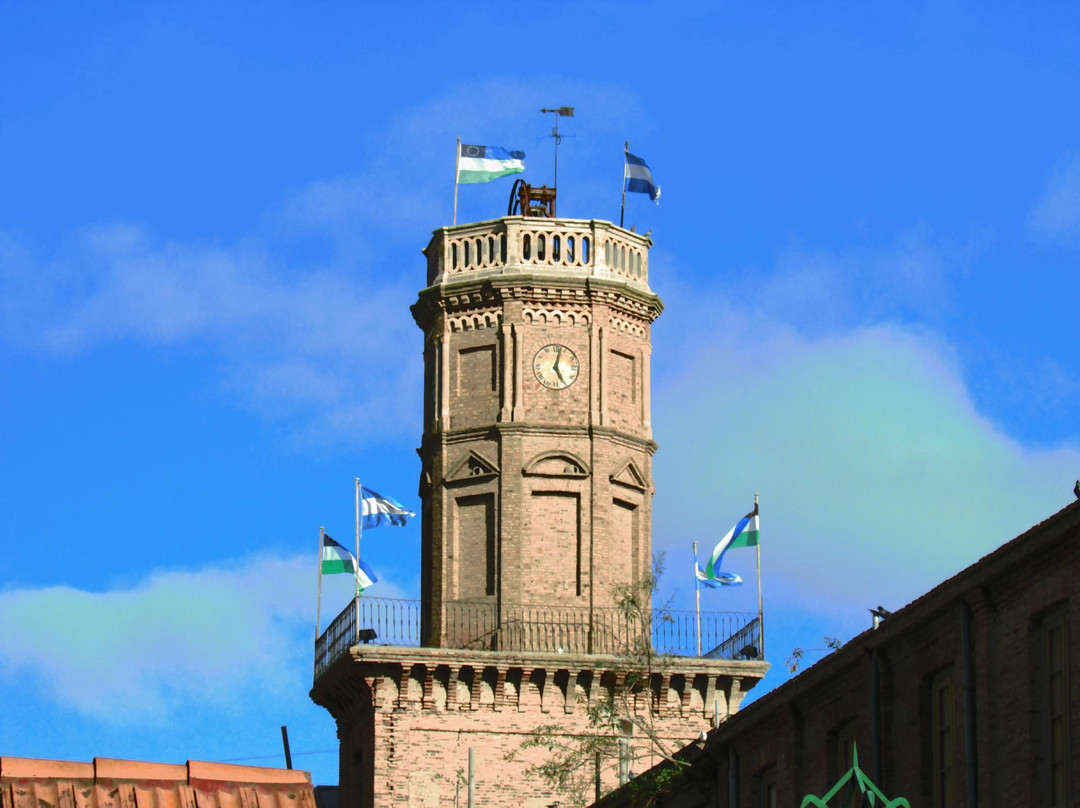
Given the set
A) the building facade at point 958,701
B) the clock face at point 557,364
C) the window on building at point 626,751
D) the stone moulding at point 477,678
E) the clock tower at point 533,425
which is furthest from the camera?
the clock face at point 557,364

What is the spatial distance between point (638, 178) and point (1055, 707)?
34791 mm

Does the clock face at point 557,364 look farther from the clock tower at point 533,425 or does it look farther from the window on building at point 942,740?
the window on building at point 942,740

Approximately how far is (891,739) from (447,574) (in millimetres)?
24555

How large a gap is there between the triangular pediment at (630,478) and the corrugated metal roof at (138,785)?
27470 millimetres

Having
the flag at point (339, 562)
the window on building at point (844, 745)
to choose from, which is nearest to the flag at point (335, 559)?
the flag at point (339, 562)

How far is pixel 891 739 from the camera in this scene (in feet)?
141

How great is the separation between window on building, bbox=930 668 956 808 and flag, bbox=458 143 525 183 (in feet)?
100

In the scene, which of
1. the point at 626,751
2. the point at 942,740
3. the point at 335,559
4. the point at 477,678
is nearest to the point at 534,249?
the point at 335,559

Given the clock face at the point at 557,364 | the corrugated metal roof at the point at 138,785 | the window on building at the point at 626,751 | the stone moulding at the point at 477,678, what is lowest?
the corrugated metal roof at the point at 138,785

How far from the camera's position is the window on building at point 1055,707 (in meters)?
36.8

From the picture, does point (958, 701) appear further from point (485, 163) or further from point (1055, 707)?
point (485, 163)

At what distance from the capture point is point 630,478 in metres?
67.6

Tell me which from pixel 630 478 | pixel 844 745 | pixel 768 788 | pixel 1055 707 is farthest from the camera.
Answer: pixel 630 478

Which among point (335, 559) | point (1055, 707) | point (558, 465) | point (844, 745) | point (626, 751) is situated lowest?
point (1055, 707)
